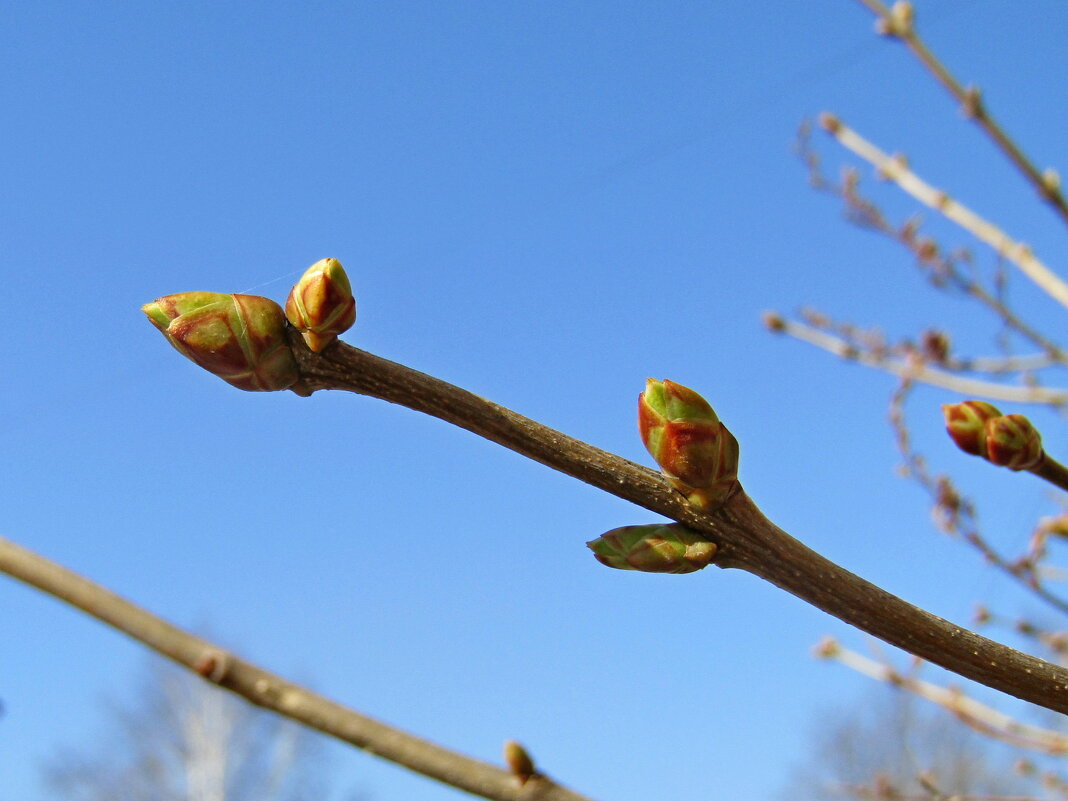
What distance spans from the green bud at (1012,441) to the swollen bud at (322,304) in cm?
64

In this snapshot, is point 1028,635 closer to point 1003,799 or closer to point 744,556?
point 1003,799

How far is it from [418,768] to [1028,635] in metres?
2.49

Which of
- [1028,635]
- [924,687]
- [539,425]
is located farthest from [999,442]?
[1028,635]

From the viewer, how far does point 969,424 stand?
95 centimetres

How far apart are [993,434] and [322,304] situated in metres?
0.67

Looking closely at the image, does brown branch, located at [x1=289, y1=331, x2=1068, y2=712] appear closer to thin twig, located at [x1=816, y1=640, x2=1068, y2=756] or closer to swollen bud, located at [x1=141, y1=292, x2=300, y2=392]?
swollen bud, located at [x1=141, y1=292, x2=300, y2=392]

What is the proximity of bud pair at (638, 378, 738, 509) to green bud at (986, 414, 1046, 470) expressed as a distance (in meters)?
0.36

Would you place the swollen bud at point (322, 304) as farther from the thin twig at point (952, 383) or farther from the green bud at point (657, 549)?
the thin twig at point (952, 383)

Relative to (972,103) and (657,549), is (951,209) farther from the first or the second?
(657,549)

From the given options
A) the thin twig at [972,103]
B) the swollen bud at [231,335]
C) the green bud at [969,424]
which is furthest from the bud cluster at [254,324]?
the thin twig at [972,103]

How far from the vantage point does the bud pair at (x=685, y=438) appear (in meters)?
0.71

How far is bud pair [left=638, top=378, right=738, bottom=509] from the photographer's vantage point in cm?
71

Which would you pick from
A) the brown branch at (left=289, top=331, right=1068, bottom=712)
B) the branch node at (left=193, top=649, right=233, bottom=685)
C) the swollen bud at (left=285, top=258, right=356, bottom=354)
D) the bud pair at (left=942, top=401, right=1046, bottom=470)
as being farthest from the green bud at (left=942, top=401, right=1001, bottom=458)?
the branch node at (left=193, top=649, right=233, bottom=685)

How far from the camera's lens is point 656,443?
2.37ft
